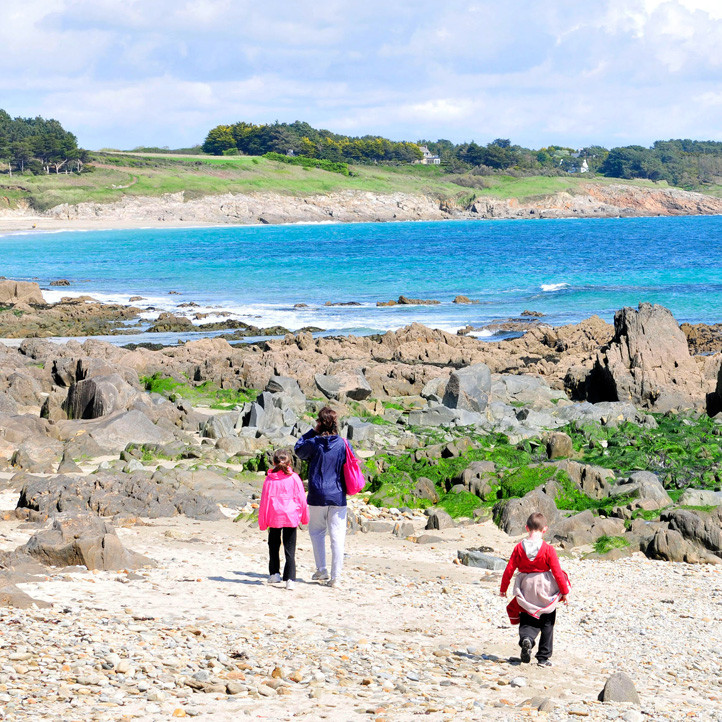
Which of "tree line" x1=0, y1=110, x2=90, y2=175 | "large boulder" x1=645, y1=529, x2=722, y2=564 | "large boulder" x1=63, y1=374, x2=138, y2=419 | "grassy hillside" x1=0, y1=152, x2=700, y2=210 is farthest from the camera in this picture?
"tree line" x1=0, y1=110, x2=90, y2=175

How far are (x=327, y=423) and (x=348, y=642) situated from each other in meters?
2.43

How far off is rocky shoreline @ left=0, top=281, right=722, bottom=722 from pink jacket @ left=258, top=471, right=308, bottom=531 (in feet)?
2.04

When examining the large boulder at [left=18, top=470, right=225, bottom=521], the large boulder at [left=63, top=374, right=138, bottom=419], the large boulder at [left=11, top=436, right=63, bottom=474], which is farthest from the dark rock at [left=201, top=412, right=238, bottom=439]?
the large boulder at [left=18, top=470, right=225, bottom=521]

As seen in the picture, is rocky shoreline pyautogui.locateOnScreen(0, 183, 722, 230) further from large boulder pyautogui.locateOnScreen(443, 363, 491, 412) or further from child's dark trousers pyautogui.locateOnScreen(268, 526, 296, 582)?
child's dark trousers pyautogui.locateOnScreen(268, 526, 296, 582)

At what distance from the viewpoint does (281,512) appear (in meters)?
8.73

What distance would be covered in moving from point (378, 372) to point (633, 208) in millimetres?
174629

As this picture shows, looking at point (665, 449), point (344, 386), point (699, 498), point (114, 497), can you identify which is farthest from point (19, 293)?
point (699, 498)

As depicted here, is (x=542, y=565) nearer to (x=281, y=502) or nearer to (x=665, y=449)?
(x=281, y=502)

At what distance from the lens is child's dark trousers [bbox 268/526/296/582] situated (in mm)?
8664

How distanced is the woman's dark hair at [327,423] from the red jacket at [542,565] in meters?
2.49

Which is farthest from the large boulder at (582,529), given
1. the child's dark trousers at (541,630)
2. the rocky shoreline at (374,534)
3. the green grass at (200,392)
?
the green grass at (200,392)

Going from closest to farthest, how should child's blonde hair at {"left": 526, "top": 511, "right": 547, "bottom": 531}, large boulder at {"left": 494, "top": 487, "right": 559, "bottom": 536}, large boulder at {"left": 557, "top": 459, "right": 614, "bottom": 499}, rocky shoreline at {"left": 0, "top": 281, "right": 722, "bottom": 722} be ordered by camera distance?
rocky shoreline at {"left": 0, "top": 281, "right": 722, "bottom": 722} → child's blonde hair at {"left": 526, "top": 511, "right": 547, "bottom": 531} → large boulder at {"left": 494, "top": 487, "right": 559, "bottom": 536} → large boulder at {"left": 557, "top": 459, "right": 614, "bottom": 499}

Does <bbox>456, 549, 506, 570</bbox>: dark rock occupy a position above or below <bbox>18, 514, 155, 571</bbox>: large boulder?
below

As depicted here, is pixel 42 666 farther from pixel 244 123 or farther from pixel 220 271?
pixel 244 123
